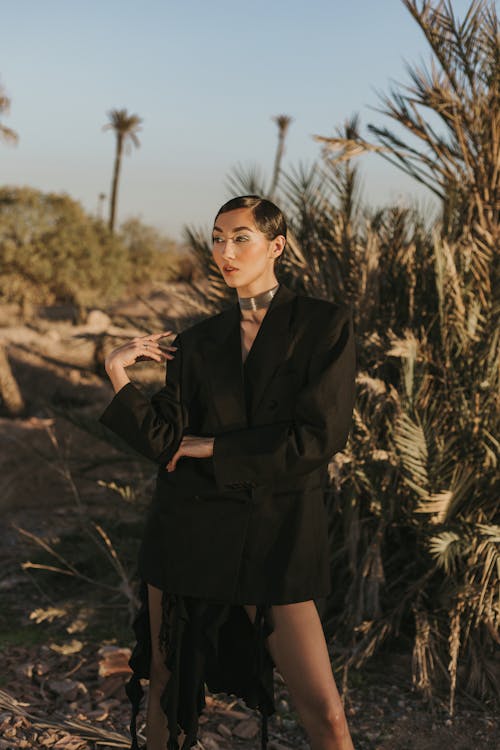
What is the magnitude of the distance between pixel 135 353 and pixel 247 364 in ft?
1.03

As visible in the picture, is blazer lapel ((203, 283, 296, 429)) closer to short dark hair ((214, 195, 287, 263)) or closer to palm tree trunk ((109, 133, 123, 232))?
short dark hair ((214, 195, 287, 263))

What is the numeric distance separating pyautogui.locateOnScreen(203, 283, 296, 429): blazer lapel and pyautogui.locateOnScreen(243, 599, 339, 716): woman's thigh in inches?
21.1

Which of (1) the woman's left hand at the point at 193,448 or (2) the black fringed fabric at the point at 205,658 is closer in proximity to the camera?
(1) the woman's left hand at the point at 193,448

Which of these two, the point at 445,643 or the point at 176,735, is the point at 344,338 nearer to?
the point at 176,735

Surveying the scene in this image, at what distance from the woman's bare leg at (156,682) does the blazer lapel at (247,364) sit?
595 mm

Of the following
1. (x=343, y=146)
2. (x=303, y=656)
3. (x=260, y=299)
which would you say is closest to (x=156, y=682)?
(x=303, y=656)

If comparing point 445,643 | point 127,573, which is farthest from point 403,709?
point 127,573

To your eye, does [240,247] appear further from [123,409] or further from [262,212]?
[123,409]

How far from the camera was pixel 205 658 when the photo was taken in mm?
2695

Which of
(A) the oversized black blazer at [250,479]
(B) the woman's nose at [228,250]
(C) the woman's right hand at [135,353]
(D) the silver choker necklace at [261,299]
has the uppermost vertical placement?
(B) the woman's nose at [228,250]

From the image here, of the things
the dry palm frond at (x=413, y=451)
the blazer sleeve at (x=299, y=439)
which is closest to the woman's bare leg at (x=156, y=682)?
the blazer sleeve at (x=299, y=439)

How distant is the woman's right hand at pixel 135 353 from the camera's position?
254cm

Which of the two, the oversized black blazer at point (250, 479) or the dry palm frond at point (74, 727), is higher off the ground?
the oversized black blazer at point (250, 479)

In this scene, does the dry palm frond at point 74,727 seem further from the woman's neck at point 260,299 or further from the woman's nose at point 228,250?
the woman's nose at point 228,250
